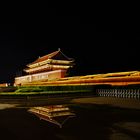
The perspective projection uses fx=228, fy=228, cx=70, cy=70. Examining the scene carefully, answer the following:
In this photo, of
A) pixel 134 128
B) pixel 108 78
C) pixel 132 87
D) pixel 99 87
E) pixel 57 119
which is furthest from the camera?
pixel 108 78

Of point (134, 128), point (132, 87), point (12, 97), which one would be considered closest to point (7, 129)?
point (134, 128)

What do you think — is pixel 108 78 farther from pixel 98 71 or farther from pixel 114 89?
pixel 98 71

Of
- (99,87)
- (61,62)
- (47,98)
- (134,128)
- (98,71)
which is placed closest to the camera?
(134,128)

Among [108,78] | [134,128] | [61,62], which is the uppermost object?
[61,62]

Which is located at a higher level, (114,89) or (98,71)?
(98,71)

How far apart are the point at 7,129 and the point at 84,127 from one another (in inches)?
92.3

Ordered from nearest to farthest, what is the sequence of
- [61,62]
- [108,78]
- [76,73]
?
[108,78]
[76,73]
[61,62]

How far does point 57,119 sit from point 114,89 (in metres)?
13.3

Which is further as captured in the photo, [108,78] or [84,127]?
[108,78]

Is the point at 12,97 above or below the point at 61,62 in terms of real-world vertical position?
below

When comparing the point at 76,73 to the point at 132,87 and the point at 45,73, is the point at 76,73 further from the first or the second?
the point at 132,87

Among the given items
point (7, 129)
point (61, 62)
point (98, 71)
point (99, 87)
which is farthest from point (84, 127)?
point (61, 62)

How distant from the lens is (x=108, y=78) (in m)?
26.9

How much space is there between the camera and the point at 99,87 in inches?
897
